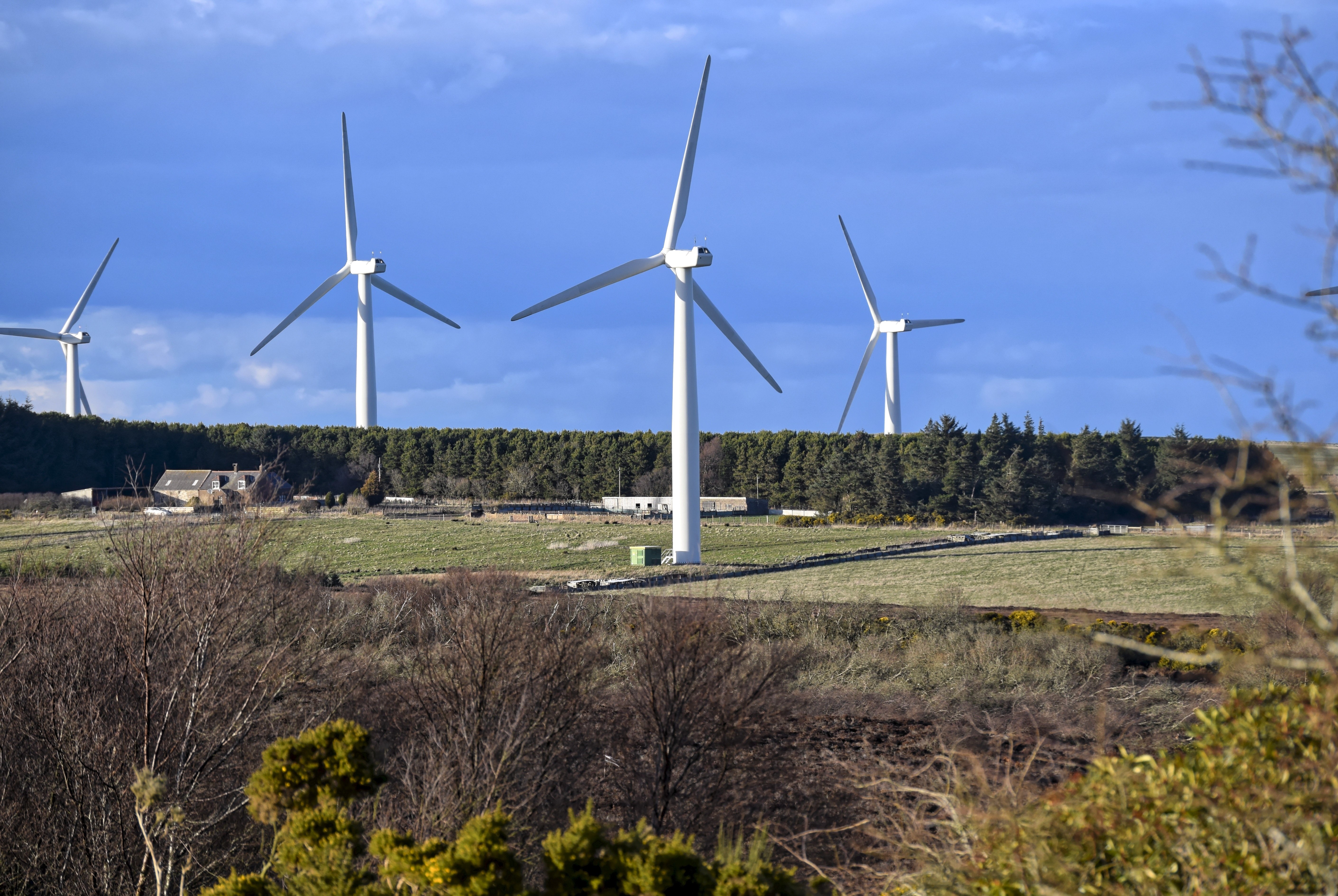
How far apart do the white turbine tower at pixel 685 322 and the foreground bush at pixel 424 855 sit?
36.2 m

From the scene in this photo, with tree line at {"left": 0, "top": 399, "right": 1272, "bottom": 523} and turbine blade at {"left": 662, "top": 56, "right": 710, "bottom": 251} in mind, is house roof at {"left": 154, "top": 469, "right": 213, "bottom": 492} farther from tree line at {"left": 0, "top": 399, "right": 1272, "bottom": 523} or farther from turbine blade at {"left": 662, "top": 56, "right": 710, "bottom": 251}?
turbine blade at {"left": 662, "top": 56, "right": 710, "bottom": 251}

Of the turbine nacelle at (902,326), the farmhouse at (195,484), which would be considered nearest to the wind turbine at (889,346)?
the turbine nacelle at (902,326)

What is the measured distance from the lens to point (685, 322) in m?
44.8

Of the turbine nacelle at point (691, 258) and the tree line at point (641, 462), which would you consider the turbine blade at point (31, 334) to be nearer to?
the tree line at point (641, 462)

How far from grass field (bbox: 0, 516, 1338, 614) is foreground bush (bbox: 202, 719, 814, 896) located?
44.9 ft

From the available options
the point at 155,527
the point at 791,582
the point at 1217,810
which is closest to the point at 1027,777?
the point at 1217,810

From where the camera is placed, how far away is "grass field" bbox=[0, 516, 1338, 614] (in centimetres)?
3759

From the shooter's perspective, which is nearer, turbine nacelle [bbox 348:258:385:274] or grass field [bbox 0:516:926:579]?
grass field [bbox 0:516:926:579]

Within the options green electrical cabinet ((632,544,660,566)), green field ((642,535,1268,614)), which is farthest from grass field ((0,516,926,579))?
green field ((642,535,1268,614))

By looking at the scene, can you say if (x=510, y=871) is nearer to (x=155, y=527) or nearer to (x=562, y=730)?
(x=562, y=730)

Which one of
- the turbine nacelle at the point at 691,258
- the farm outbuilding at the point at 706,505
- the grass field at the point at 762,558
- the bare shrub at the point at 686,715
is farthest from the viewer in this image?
the farm outbuilding at the point at 706,505

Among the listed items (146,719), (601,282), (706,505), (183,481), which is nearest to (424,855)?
(146,719)

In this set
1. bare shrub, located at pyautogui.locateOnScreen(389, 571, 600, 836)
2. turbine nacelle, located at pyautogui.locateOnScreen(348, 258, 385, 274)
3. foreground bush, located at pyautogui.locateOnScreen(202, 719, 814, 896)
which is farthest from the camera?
turbine nacelle, located at pyautogui.locateOnScreen(348, 258, 385, 274)

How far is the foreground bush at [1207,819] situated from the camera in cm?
464
